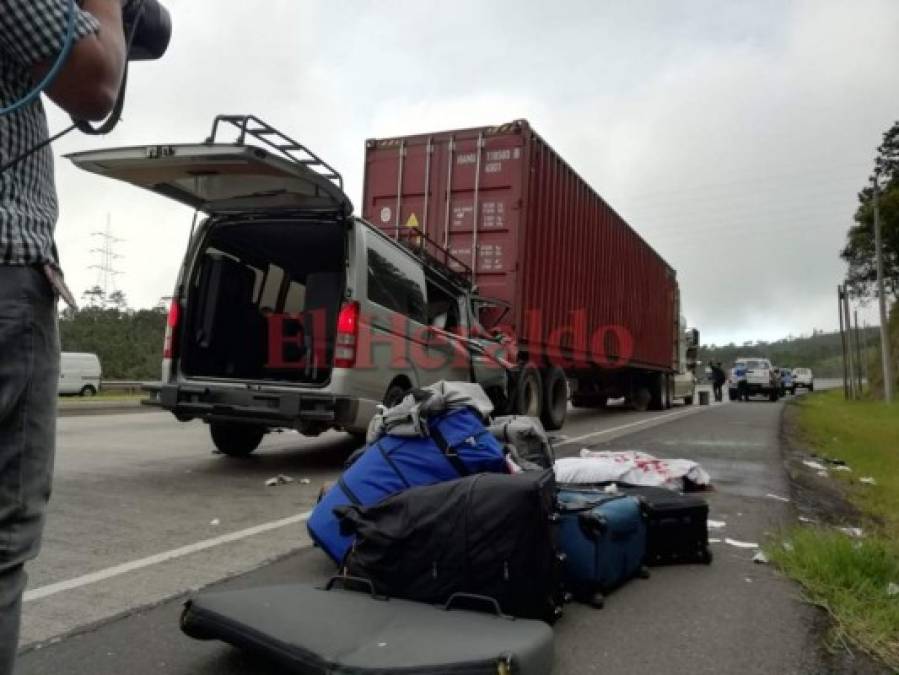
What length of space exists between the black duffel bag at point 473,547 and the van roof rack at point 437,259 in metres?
4.79

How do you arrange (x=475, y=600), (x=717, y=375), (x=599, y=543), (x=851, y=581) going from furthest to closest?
(x=717, y=375), (x=851, y=581), (x=599, y=543), (x=475, y=600)

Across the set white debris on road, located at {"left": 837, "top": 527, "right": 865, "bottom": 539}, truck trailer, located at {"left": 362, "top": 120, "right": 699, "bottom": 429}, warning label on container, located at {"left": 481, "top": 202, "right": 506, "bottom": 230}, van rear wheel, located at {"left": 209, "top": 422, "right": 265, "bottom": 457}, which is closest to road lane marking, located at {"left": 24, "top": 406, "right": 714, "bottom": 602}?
van rear wheel, located at {"left": 209, "top": 422, "right": 265, "bottom": 457}

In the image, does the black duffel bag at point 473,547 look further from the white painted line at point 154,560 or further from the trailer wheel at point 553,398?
the trailer wheel at point 553,398

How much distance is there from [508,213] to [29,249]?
8.49 meters

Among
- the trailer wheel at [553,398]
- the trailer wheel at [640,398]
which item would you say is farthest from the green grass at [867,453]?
the trailer wheel at [640,398]

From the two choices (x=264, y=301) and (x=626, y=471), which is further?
(x=264, y=301)

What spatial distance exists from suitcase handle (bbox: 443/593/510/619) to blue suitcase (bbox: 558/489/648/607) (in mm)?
570

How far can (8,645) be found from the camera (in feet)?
4.09

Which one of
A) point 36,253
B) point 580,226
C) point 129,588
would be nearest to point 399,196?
point 580,226

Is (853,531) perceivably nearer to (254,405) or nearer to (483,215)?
(254,405)

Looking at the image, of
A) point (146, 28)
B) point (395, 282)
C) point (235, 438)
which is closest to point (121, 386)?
point (235, 438)

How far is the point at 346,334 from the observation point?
18.3ft

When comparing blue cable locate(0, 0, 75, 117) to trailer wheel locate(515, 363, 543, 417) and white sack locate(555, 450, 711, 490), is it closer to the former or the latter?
white sack locate(555, 450, 711, 490)

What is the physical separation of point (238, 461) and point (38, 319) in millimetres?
5827
